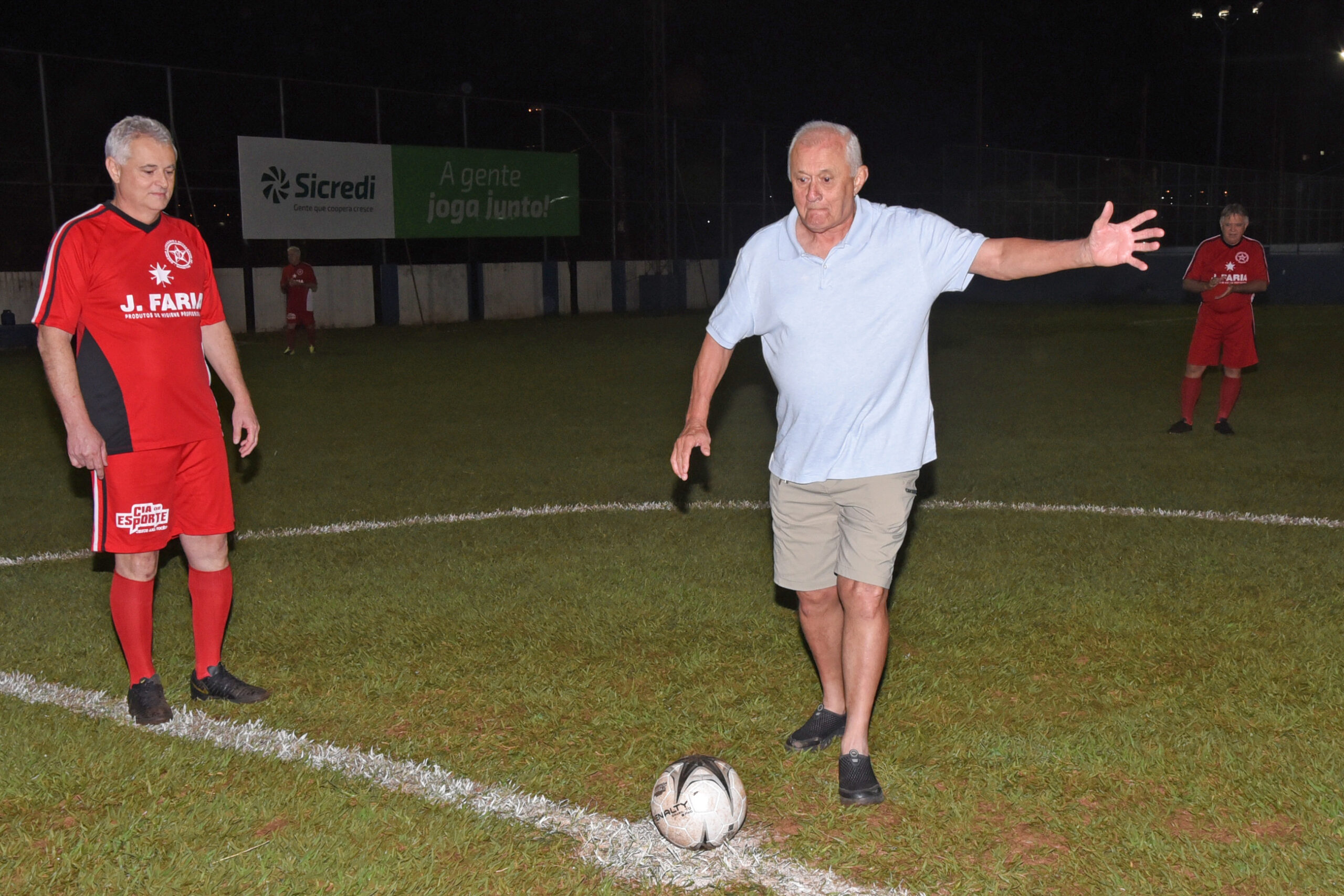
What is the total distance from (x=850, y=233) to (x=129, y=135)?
2.38 metres

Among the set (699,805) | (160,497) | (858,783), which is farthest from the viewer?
(160,497)

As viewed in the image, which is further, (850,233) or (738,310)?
(738,310)

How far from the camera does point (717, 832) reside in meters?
3.46

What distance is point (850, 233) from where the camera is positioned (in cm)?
383

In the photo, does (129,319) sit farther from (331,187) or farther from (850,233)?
(331,187)

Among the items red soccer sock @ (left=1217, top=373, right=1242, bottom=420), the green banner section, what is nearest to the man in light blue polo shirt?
red soccer sock @ (left=1217, top=373, right=1242, bottom=420)

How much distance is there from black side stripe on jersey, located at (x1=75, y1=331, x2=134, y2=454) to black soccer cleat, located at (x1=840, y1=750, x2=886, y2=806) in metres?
2.68

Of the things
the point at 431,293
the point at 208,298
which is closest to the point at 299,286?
the point at 431,293

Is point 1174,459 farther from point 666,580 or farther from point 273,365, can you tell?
point 273,365

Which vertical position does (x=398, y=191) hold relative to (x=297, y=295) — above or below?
above

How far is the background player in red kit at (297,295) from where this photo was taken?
1986cm

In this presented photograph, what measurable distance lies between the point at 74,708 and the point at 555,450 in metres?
6.07

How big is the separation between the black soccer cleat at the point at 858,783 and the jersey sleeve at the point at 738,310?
134 cm

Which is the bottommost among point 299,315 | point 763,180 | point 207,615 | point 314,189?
point 207,615
